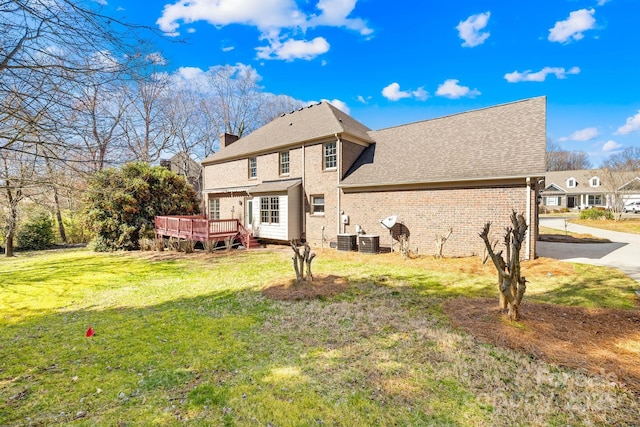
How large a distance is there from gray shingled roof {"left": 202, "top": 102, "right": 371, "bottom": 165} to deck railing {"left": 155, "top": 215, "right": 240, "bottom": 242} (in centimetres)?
526

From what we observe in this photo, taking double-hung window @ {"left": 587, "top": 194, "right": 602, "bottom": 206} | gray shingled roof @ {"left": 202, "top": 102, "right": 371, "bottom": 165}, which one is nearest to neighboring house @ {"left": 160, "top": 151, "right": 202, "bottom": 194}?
gray shingled roof @ {"left": 202, "top": 102, "right": 371, "bottom": 165}

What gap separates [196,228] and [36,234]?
1437cm

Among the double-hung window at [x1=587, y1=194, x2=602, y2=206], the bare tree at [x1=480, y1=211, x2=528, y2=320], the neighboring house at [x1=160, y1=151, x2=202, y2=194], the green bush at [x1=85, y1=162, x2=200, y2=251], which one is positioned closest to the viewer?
the bare tree at [x1=480, y1=211, x2=528, y2=320]

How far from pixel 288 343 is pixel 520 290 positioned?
158 inches

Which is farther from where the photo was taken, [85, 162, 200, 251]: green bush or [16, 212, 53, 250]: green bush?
[16, 212, 53, 250]: green bush

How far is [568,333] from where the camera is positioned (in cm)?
462

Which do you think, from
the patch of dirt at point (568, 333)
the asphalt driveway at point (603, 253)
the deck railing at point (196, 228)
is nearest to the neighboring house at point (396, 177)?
the deck railing at point (196, 228)

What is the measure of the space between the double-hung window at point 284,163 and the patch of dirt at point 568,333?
1248 centimetres

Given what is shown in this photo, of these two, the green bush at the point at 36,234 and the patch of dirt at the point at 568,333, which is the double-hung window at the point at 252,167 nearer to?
the green bush at the point at 36,234

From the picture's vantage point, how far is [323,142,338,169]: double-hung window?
14.8 meters

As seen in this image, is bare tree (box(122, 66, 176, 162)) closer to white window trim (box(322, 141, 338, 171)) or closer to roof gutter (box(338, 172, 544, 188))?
white window trim (box(322, 141, 338, 171))

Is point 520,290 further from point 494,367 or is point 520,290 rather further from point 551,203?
point 551,203

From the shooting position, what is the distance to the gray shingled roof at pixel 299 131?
1534cm

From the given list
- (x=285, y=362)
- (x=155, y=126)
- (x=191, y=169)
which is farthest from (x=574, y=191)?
(x=155, y=126)
